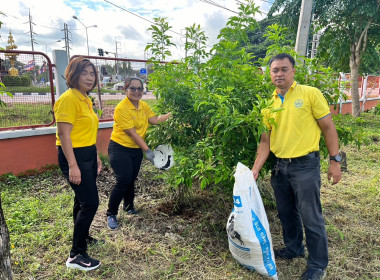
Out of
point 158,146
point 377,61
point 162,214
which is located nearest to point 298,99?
point 158,146

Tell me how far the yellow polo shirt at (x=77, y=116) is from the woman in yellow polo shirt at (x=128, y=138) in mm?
569

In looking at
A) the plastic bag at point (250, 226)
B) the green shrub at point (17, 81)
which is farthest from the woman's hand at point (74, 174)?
the green shrub at point (17, 81)

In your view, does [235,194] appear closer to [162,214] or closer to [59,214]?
[162,214]

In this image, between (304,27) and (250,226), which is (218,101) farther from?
(304,27)

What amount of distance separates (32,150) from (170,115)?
8.68 feet

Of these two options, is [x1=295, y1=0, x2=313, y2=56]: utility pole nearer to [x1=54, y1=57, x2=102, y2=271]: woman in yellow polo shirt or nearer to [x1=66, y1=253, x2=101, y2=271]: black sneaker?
[x1=54, y1=57, x2=102, y2=271]: woman in yellow polo shirt

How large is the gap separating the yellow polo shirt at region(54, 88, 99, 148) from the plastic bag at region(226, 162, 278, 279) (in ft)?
3.89

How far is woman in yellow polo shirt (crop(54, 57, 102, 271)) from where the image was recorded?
199 cm

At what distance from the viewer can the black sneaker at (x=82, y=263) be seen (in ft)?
7.30

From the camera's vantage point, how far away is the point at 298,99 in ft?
6.59

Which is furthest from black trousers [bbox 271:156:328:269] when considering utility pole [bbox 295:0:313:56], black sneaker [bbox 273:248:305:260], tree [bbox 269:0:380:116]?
tree [bbox 269:0:380:116]

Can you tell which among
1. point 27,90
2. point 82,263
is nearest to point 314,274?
Result: point 82,263

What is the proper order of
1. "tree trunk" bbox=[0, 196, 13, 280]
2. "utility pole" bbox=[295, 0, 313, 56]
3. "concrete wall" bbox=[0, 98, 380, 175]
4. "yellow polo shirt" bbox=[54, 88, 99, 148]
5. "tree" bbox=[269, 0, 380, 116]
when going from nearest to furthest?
"tree trunk" bbox=[0, 196, 13, 280], "yellow polo shirt" bbox=[54, 88, 99, 148], "concrete wall" bbox=[0, 98, 380, 175], "utility pole" bbox=[295, 0, 313, 56], "tree" bbox=[269, 0, 380, 116]

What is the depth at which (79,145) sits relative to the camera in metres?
2.11
